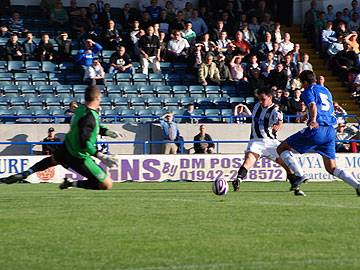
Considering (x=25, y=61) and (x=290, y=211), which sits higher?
(x=25, y=61)

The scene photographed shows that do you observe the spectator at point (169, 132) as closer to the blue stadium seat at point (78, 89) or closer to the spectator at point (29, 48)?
the blue stadium seat at point (78, 89)

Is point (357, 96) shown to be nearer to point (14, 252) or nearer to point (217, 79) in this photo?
point (217, 79)

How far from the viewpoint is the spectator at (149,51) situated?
99.0 ft

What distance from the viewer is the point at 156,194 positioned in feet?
58.6

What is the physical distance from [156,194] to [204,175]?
7.39 m

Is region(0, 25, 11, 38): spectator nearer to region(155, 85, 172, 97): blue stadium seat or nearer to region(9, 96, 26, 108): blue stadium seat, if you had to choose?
region(9, 96, 26, 108): blue stadium seat

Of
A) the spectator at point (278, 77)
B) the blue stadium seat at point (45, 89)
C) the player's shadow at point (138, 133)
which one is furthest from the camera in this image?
the spectator at point (278, 77)

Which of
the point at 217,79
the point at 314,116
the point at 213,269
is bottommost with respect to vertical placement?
the point at 213,269

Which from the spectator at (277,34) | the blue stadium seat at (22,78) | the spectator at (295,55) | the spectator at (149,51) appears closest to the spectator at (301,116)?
the spectator at (295,55)

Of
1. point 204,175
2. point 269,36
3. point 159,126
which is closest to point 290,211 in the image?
point 204,175

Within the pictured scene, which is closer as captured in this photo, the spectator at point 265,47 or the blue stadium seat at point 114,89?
the blue stadium seat at point 114,89

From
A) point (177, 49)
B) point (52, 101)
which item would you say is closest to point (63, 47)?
point (52, 101)

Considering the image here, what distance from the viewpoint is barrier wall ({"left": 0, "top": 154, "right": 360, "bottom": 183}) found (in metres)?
24.5

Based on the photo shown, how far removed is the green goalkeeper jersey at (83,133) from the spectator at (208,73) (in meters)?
16.3
